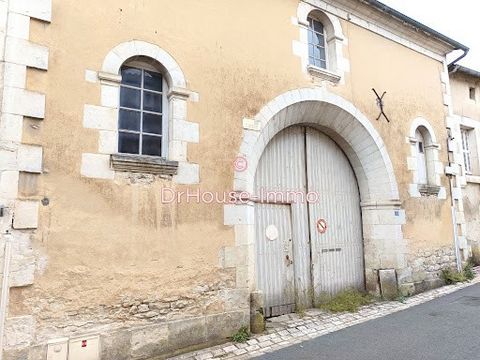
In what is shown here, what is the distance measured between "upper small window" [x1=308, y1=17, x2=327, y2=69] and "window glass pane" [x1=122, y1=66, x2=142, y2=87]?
10.3ft

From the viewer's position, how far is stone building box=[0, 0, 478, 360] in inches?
136

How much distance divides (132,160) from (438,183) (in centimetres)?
665

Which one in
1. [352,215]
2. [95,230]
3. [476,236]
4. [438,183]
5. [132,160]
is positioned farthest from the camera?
[476,236]

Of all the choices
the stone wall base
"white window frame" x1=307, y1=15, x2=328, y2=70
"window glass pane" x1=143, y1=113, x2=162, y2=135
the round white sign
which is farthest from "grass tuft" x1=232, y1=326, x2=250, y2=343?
"white window frame" x1=307, y1=15, x2=328, y2=70

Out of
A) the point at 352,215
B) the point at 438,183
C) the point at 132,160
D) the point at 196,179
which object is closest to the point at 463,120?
the point at 438,183

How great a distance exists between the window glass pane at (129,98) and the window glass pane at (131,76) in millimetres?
88

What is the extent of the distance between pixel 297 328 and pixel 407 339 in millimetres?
1373

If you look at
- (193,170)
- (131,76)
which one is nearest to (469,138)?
(193,170)

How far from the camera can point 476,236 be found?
8883 millimetres

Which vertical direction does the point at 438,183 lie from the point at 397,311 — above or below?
→ above

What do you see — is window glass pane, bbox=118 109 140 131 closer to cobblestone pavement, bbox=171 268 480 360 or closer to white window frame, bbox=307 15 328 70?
cobblestone pavement, bbox=171 268 480 360

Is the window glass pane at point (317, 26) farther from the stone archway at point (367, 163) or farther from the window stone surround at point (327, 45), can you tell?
the stone archway at point (367, 163)

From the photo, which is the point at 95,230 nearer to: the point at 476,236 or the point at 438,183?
the point at 438,183

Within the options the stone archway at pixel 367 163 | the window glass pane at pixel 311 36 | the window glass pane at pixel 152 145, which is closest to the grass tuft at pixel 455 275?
the stone archway at pixel 367 163
